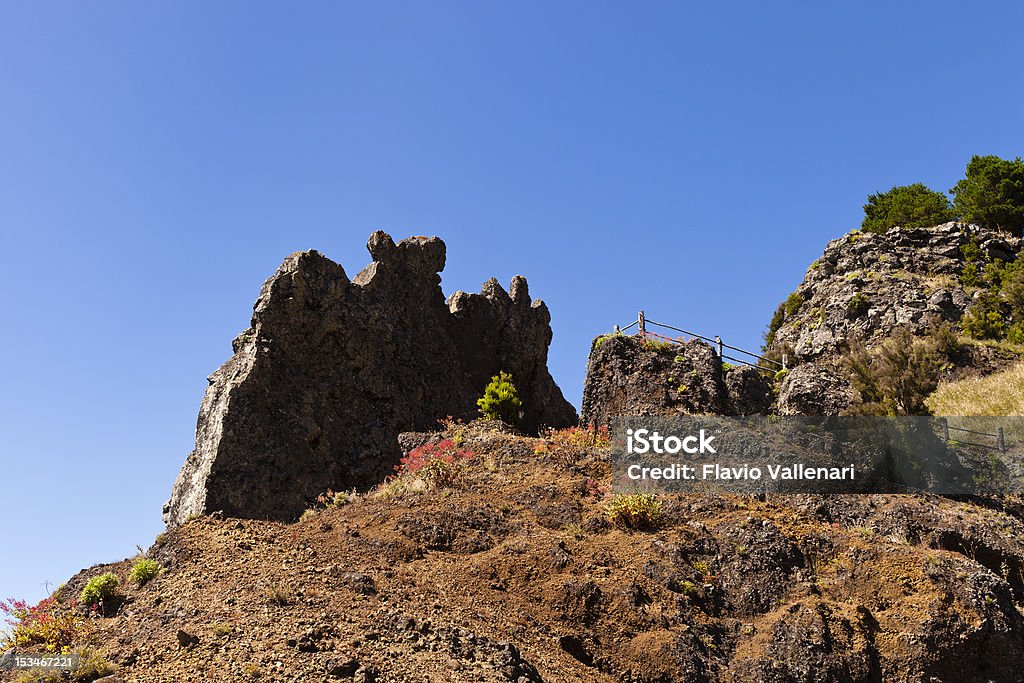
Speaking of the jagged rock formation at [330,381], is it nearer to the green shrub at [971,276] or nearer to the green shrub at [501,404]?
the green shrub at [501,404]

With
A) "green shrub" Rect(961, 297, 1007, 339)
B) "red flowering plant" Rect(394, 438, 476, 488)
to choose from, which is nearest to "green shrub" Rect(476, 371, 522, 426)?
"red flowering plant" Rect(394, 438, 476, 488)

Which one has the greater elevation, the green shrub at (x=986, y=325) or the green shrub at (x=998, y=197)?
the green shrub at (x=998, y=197)

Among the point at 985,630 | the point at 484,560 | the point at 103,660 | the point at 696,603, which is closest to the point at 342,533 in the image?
the point at 484,560

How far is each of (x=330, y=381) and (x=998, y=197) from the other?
137 feet

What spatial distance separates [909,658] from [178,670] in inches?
490

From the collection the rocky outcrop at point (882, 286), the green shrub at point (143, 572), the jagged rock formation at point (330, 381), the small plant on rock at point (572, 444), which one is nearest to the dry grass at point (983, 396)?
the rocky outcrop at point (882, 286)

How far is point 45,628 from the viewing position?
15289 millimetres

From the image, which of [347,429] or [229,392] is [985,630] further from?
[229,392]

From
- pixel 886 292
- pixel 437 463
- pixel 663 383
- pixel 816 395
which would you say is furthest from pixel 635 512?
pixel 886 292

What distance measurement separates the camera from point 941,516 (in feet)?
58.7

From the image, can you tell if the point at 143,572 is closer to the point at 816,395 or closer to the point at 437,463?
the point at 437,463

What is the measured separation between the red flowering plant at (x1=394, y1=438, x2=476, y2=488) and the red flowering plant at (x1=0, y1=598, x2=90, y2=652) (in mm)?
7888

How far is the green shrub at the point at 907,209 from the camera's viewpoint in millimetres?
48312

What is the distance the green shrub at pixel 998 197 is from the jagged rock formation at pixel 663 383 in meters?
29.1
